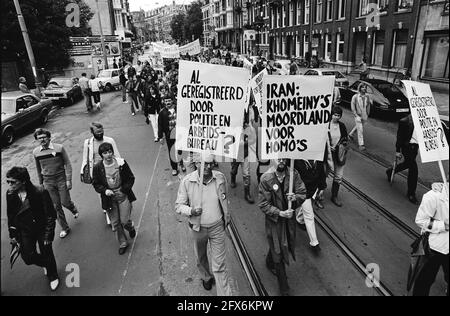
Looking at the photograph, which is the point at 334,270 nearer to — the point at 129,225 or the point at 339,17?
the point at 129,225

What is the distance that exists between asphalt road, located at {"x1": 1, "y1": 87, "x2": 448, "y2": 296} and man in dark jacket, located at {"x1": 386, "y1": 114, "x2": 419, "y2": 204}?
34 cm

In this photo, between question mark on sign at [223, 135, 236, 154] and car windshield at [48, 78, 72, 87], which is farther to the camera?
car windshield at [48, 78, 72, 87]

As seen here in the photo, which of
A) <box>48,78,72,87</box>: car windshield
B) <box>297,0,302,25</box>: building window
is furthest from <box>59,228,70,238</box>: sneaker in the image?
→ <box>297,0,302,25</box>: building window

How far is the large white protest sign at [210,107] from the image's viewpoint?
4.07m

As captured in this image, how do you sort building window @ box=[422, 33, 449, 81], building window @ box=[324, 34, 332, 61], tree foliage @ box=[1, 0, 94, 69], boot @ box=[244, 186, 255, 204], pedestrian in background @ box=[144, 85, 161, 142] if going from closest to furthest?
boot @ box=[244, 186, 255, 204], pedestrian in background @ box=[144, 85, 161, 142], tree foliage @ box=[1, 0, 94, 69], building window @ box=[422, 33, 449, 81], building window @ box=[324, 34, 332, 61]

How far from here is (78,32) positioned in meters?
33.5

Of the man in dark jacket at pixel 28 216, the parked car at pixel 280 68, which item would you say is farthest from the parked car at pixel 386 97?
the man in dark jacket at pixel 28 216

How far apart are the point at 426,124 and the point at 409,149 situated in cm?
238

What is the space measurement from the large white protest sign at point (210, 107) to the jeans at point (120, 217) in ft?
5.11

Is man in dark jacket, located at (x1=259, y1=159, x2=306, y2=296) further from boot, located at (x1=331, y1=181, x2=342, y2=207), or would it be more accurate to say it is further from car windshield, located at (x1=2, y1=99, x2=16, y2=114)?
car windshield, located at (x1=2, y1=99, x2=16, y2=114)

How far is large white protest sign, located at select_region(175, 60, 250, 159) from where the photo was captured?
4070 millimetres

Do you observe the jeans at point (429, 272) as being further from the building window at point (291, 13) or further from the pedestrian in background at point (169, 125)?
the building window at point (291, 13)

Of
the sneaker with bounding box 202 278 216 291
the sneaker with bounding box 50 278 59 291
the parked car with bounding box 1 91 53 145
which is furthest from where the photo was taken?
the parked car with bounding box 1 91 53 145

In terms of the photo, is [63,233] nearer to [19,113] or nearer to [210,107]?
[210,107]
